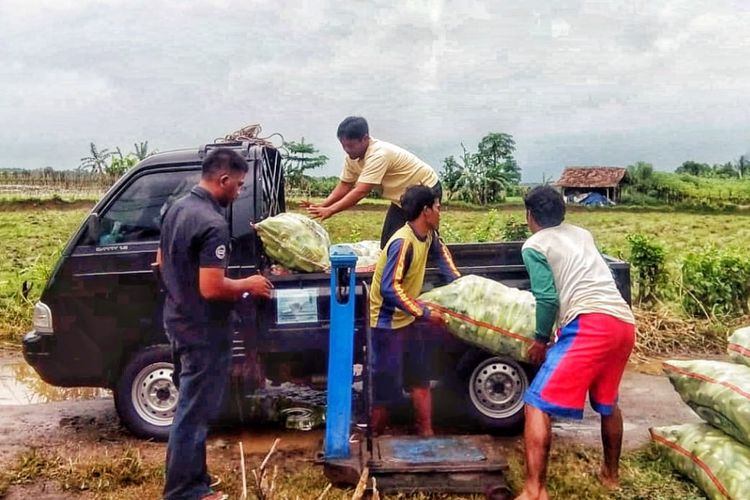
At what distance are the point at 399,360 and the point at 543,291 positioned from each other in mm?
1253

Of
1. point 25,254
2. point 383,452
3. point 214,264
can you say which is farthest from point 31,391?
point 25,254

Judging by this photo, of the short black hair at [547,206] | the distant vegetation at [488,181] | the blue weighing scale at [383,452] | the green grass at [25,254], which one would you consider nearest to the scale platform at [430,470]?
the blue weighing scale at [383,452]

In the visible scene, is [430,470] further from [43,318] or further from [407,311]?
[43,318]

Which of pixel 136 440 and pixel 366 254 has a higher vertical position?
pixel 366 254

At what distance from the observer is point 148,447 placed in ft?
16.6

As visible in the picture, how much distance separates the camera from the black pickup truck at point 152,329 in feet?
16.4

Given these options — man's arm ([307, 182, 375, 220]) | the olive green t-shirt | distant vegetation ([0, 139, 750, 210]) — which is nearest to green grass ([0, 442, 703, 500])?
man's arm ([307, 182, 375, 220])

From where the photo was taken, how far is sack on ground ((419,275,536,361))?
14.7 ft

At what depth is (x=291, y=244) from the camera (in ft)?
16.2

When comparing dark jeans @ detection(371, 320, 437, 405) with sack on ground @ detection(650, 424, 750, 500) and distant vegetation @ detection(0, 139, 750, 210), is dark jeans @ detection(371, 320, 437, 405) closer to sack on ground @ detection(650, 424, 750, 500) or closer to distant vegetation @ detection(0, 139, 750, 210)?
sack on ground @ detection(650, 424, 750, 500)

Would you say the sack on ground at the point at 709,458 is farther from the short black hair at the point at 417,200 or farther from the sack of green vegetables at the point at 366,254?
the sack of green vegetables at the point at 366,254

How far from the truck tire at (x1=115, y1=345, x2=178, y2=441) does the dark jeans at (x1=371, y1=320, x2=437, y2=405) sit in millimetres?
1473

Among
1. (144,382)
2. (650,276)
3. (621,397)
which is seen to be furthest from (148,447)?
(650,276)

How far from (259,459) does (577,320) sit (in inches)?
95.1
